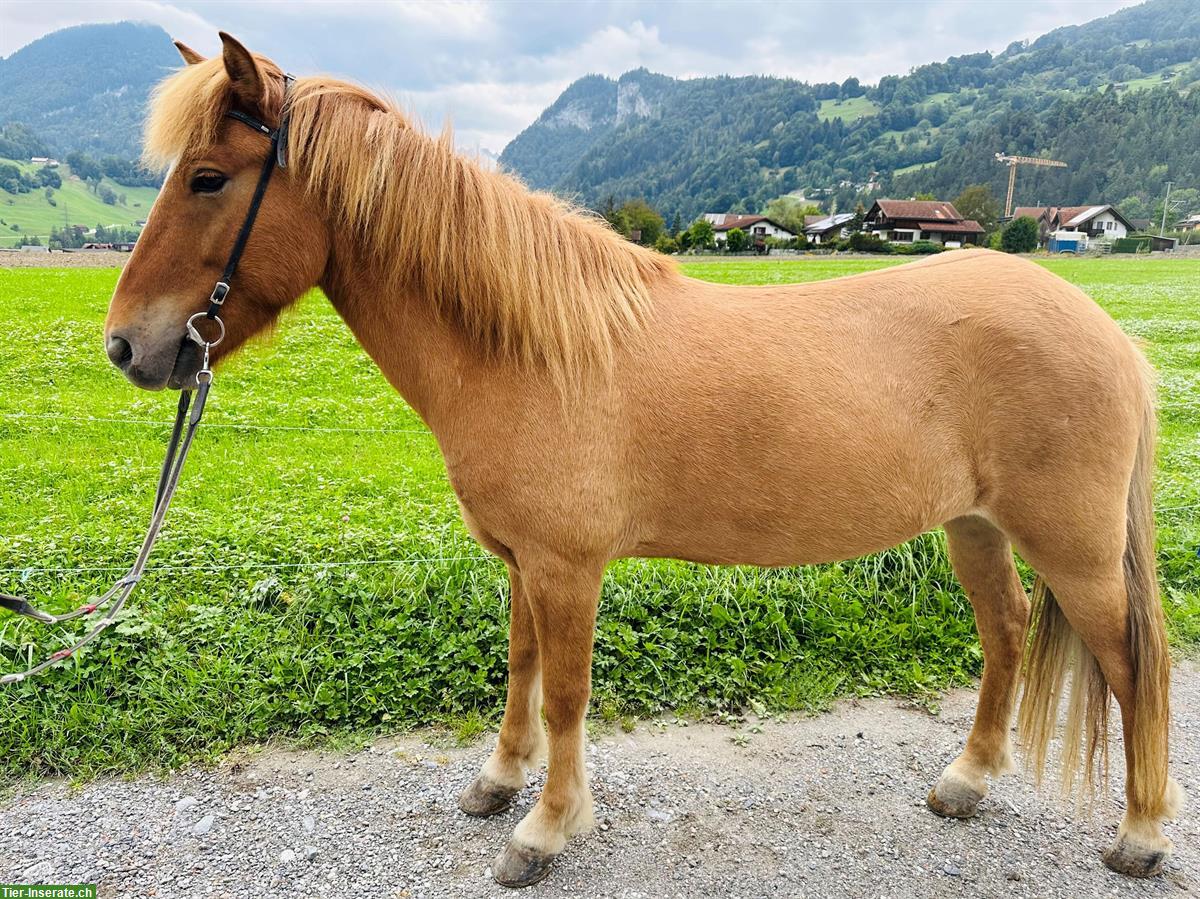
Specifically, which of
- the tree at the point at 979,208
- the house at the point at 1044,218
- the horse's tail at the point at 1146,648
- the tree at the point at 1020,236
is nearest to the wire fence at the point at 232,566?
the horse's tail at the point at 1146,648

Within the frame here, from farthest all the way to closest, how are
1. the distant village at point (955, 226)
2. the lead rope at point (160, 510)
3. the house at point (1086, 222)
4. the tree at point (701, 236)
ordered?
1. the house at point (1086, 222)
2. the distant village at point (955, 226)
3. the tree at point (701, 236)
4. the lead rope at point (160, 510)

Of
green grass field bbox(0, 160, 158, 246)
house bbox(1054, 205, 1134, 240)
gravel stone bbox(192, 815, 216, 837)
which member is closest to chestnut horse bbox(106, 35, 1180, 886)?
gravel stone bbox(192, 815, 216, 837)

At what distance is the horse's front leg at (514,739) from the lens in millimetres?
2658

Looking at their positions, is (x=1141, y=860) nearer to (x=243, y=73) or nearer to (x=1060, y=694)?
(x=1060, y=694)

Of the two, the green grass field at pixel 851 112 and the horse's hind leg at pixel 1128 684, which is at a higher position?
the green grass field at pixel 851 112

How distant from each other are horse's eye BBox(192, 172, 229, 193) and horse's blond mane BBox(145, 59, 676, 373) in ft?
0.21

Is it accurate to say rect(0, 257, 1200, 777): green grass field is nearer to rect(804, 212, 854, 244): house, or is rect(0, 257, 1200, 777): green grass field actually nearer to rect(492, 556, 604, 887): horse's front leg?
rect(492, 556, 604, 887): horse's front leg

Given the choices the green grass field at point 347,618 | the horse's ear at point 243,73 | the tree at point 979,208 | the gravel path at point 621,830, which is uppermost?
the tree at point 979,208

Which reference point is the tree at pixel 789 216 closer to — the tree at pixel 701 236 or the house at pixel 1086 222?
the house at pixel 1086 222

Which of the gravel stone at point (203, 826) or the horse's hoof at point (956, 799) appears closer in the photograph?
the gravel stone at point (203, 826)

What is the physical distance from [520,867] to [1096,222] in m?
94.8

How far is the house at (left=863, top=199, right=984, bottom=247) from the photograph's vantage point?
237 ft

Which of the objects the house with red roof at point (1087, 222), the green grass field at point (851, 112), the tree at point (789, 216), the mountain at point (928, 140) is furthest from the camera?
the green grass field at point (851, 112)

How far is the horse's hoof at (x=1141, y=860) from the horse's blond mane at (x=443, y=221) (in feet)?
8.54
